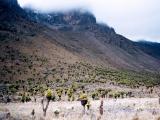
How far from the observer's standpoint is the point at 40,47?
628ft

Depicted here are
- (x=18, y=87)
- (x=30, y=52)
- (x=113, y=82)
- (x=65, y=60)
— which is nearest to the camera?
(x=18, y=87)

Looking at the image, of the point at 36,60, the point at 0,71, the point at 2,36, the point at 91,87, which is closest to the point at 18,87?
the point at 0,71

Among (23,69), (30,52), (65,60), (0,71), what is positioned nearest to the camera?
(0,71)

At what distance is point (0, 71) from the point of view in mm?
143500

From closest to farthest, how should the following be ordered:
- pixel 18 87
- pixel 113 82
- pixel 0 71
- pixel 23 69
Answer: pixel 18 87 → pixel 0 71 → pixel 23 69 → pixel 113 82

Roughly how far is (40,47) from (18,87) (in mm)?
63364

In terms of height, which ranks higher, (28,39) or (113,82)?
(28,39)

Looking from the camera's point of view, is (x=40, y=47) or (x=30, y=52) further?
(x=40, y=47)

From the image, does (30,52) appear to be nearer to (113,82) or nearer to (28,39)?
(28,39)

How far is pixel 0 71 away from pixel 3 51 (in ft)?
72.7

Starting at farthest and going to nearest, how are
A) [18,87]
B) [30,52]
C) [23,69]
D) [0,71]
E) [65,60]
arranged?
[65,60]
[30,52]
[23,69]
[0,71]
[18,87]

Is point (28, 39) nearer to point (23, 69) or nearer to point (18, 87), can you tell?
point (23, 69)

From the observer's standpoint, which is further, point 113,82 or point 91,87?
point 113,82

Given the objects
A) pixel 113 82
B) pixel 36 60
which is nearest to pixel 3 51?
pixel 36 60
